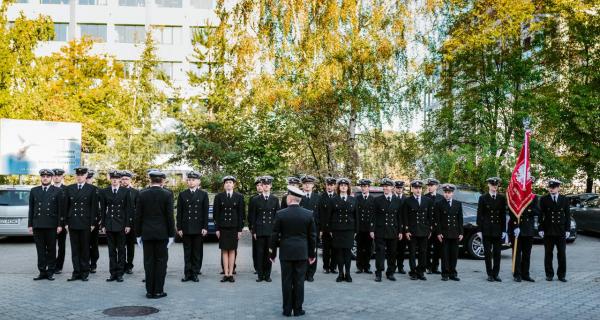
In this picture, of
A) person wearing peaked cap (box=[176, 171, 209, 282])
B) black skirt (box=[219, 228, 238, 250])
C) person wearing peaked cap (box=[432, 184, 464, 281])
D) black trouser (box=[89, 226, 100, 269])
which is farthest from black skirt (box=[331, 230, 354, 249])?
black trouser (box=[89, 226, 100, 269])

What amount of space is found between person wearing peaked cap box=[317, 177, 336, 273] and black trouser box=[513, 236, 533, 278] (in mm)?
3474

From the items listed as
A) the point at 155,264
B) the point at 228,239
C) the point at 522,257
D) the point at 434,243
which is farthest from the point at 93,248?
the point at 522,257

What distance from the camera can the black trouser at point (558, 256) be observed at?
11264 millimetres

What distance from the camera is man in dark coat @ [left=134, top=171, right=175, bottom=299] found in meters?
9.41

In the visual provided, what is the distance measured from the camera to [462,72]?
23.9 meters

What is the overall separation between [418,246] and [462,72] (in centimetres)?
1396

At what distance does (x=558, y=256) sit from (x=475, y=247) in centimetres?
280

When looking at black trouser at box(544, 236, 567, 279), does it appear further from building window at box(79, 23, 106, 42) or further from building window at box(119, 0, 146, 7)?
building window at box(79, 23, 106, 42)

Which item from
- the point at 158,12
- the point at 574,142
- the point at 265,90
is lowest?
the point at 574,142

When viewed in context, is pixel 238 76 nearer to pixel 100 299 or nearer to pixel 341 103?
pixel 341 103

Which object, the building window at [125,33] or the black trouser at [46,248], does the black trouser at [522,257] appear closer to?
the black trouser at [46,248]

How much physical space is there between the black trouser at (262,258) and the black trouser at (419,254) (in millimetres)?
2738

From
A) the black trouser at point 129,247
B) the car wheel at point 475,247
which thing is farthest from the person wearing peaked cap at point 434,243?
the black trouser at point 129,247

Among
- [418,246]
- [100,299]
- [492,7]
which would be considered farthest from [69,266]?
[492,7]
